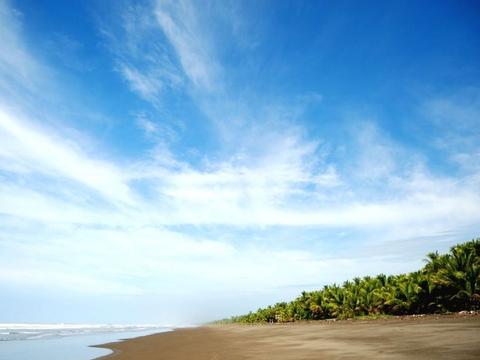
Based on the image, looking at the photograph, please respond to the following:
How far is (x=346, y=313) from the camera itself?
1391 inches

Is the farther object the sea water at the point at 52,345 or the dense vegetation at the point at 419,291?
the dense vegetation at the point at 419,291

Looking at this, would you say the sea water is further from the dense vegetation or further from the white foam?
the dense vegetation

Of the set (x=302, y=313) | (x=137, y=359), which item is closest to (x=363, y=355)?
(x=137, y=359)

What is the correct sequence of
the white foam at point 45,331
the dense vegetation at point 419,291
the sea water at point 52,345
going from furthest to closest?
1. the white foam at point 45,331
2. the dense vegetation at point 419,291
3. the sea water at point 52,345

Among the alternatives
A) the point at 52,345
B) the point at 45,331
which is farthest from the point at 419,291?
the point at 45,331

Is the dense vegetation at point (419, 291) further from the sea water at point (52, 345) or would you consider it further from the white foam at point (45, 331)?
the white foam at point (45, 331)

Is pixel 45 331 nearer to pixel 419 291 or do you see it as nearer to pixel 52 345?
pixel 52 345

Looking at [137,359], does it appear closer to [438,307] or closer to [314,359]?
[314,359]

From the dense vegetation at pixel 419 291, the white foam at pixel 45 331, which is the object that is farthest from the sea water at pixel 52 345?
the dense vegetation at pixel 419 291

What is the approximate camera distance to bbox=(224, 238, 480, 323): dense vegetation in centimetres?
2394

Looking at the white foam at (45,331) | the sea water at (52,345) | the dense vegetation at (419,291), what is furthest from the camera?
the white foam at (45,331)

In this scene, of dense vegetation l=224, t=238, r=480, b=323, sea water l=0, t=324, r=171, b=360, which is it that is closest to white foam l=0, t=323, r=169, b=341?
sea water l=0, t=324, r=171, b=360

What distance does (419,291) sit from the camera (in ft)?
87.2

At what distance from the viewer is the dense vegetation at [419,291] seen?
23938 millimetres
